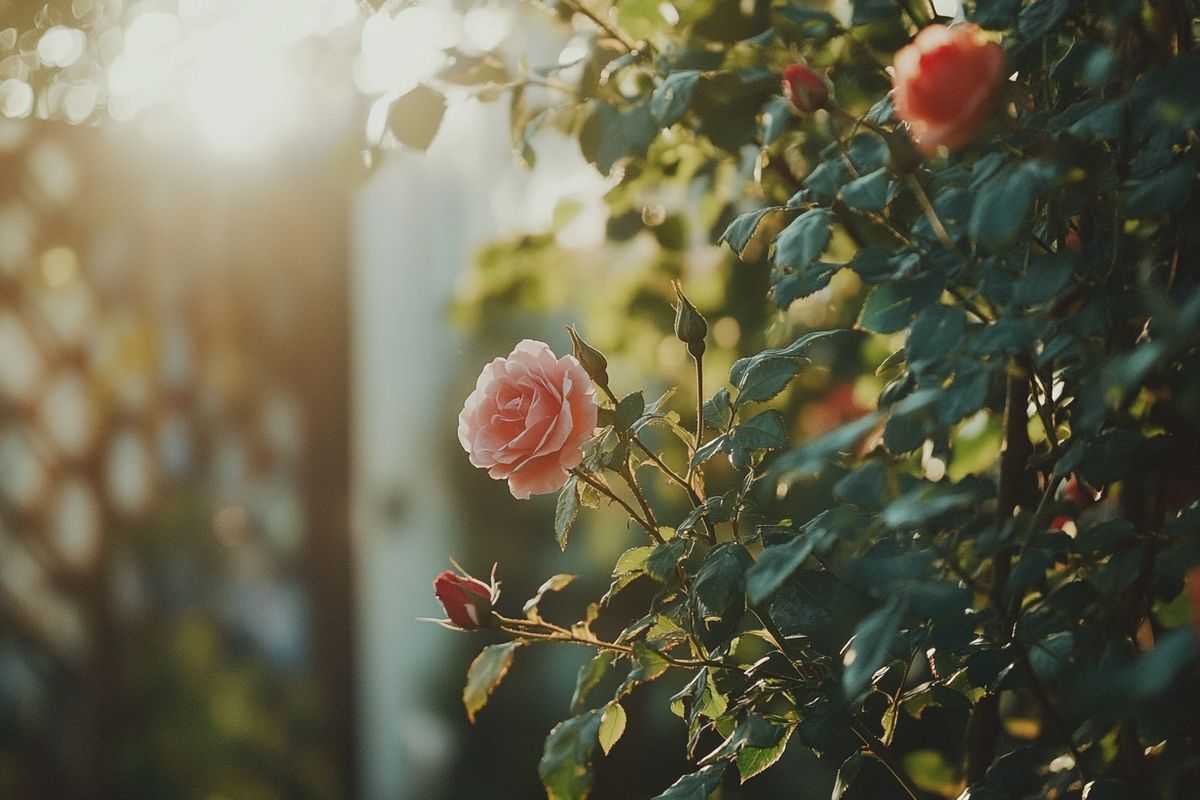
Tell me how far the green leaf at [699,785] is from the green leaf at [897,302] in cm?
31

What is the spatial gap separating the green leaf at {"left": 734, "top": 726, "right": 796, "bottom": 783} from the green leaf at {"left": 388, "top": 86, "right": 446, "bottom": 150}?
0.54 m

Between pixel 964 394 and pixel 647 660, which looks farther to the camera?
pixel 647 660

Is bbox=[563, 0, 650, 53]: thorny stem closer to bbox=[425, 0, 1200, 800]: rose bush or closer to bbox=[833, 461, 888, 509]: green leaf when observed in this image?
bbox=[425, 0, 1200, 800]: rose bush

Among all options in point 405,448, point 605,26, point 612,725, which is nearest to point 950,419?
point 612,725

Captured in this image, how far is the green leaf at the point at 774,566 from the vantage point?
0.53 metres

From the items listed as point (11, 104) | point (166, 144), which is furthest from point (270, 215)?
point (11, 104)

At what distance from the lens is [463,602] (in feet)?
2.28

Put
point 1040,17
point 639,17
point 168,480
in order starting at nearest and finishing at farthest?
point 1040,17 → point 639,17 → point 168,480

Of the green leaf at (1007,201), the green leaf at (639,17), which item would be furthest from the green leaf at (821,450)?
the green leaf at (639,17)

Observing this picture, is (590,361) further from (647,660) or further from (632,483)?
(647,660)

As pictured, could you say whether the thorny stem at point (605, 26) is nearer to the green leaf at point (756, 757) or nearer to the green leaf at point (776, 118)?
the green leaf at point (776, 118)

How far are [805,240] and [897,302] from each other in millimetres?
69

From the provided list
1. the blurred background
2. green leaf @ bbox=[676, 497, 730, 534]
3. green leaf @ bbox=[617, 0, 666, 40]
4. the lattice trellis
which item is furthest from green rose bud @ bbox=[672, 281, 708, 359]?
the lattice trellis

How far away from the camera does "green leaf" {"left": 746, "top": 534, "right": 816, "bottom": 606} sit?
0.53 metres
